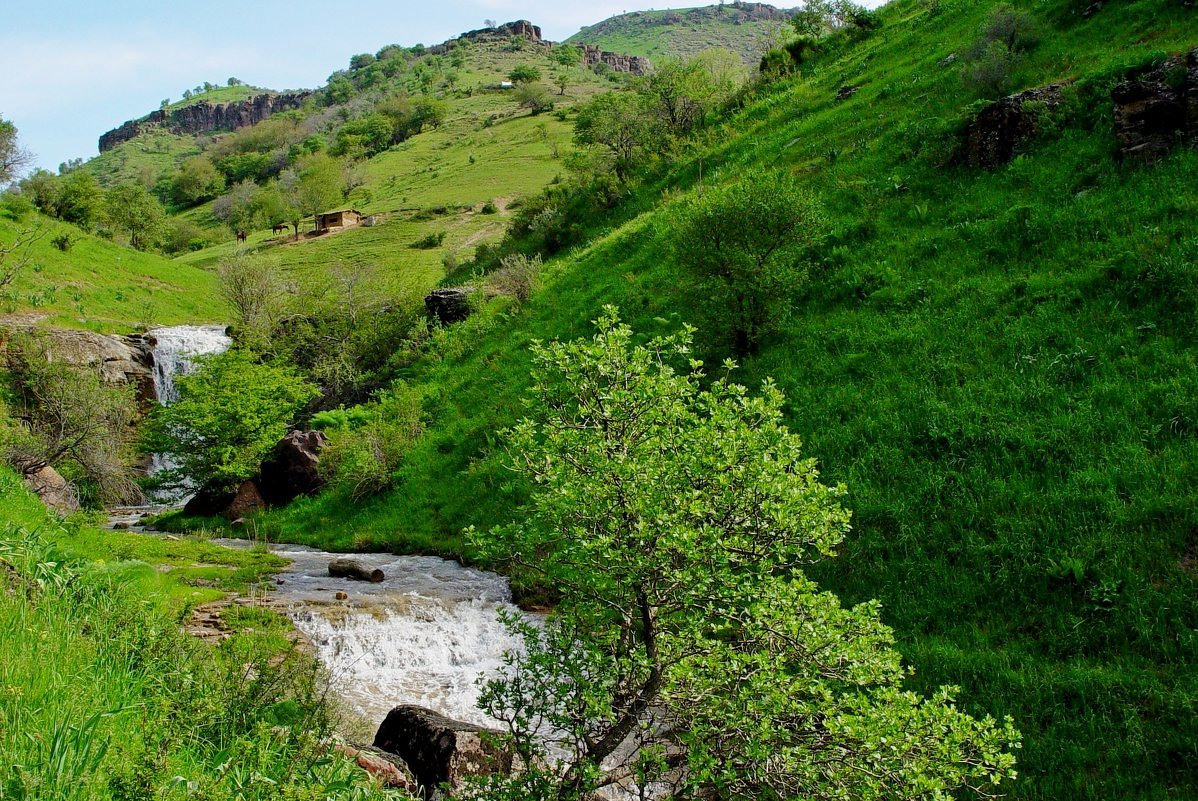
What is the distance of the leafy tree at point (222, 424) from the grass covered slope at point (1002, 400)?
3609mm

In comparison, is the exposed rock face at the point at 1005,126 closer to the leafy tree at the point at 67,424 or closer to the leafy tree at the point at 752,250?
the leafy tree at the point at 752,250

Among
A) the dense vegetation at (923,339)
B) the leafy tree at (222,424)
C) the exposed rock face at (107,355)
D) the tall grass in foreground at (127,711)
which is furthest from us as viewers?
the exposed rock face at (107,355)

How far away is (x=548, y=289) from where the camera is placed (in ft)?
79.9

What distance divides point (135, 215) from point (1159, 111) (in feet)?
247

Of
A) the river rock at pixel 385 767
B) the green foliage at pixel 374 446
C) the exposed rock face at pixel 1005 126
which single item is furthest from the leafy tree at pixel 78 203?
the exposed rock face at pixel 1005 126

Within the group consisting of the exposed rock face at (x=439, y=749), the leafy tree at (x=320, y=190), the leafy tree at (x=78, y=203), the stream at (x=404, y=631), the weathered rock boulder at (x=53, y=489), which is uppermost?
the leafy tree at (x=320, y=190)

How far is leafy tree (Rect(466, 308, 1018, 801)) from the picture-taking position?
4.56m

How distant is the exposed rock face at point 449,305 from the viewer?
27828 mm

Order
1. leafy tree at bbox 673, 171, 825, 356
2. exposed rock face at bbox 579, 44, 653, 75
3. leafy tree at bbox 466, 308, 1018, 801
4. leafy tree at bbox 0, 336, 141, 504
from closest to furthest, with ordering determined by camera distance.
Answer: leafy tree at bbox 466, 308, 1018, 801
leafy tree at bbox 673, 171, 825, 356
leafy tree at bbox 0, 336, 141, 504
exposed rock face at bbox 579, 44, 653, 75

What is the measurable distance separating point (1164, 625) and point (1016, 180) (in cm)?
1203

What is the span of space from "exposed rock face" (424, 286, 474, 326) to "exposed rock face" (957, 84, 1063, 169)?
18.9 m

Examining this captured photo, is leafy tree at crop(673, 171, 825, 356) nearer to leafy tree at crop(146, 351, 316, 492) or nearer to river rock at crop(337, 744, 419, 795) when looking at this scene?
river rock at crop(337, 744, 419, 795)

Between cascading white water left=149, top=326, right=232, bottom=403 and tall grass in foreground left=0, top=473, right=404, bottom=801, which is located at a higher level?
cascading white water left=149, top=326, right=232, bottom=403

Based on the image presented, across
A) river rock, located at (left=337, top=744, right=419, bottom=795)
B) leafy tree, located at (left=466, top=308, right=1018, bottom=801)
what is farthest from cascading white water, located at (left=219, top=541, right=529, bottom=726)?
leafy tree, located at (left=466, top=308, right=1018, bottom=801)
